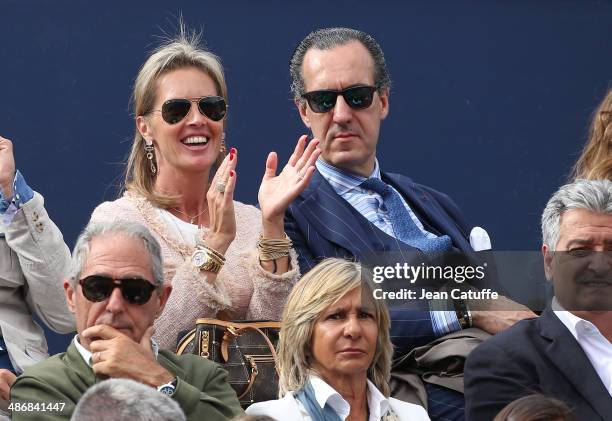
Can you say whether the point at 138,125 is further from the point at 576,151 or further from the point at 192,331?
the point at 576,151

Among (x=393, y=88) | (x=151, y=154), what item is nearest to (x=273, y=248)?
(x=151, y=154)

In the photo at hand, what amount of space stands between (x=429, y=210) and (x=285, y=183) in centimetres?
64

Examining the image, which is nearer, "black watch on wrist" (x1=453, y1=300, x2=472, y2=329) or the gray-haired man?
the gray-haired man

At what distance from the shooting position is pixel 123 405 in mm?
3504

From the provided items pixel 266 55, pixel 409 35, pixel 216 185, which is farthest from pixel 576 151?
pixel 216 185

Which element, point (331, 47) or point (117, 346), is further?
point (331, 47)

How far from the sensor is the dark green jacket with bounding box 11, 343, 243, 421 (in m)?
3.92

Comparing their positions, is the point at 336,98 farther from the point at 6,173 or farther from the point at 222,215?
the point at 6,173

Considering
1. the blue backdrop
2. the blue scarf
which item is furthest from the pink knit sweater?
the blue backdrop

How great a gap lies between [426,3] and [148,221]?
2148mm

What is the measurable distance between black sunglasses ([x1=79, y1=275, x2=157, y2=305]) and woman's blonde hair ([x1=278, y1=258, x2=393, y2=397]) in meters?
0.46

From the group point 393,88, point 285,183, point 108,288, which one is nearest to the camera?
point 108,288

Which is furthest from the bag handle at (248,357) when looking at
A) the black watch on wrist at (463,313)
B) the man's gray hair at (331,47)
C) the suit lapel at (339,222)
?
the man's gray hair at (331,47)

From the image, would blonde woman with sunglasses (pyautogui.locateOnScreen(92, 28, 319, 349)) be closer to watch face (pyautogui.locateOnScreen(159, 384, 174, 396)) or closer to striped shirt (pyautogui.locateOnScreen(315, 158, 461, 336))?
striped shirt (pyautogui.locateOnScreen(315, 158, 461, 336))
